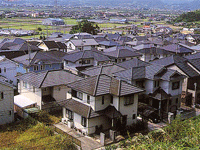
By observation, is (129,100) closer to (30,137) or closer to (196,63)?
(30,137)

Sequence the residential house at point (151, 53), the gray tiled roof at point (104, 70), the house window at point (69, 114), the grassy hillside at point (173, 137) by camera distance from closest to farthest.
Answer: the grassy hillside at point (173, 137) < the house window at point (69, 114) < the gray tiled roof at point (104, 70) < the residential house at point (151, 53)

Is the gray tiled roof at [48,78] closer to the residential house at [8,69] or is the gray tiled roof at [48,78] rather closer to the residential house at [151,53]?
the residential house at [8,69]

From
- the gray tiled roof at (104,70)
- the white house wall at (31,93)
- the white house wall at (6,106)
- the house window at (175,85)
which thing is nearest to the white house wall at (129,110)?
the house window at (175,85)

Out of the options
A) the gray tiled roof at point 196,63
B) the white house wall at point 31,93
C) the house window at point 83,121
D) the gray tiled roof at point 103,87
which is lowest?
the house window at point 83,121

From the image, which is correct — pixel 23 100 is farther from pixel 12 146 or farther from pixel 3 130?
pixel 12 146

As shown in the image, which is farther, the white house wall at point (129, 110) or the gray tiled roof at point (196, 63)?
the gray tiled roof at point (196, 63)

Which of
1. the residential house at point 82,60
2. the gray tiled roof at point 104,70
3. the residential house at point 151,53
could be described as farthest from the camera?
the residential house at point 151,53

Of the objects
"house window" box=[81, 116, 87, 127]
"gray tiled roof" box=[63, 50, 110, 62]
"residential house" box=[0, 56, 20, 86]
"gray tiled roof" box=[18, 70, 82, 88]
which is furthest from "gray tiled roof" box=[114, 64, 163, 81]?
"residential house" box=[0, 56, 20, 86]

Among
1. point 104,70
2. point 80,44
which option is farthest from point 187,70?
point 80,44
